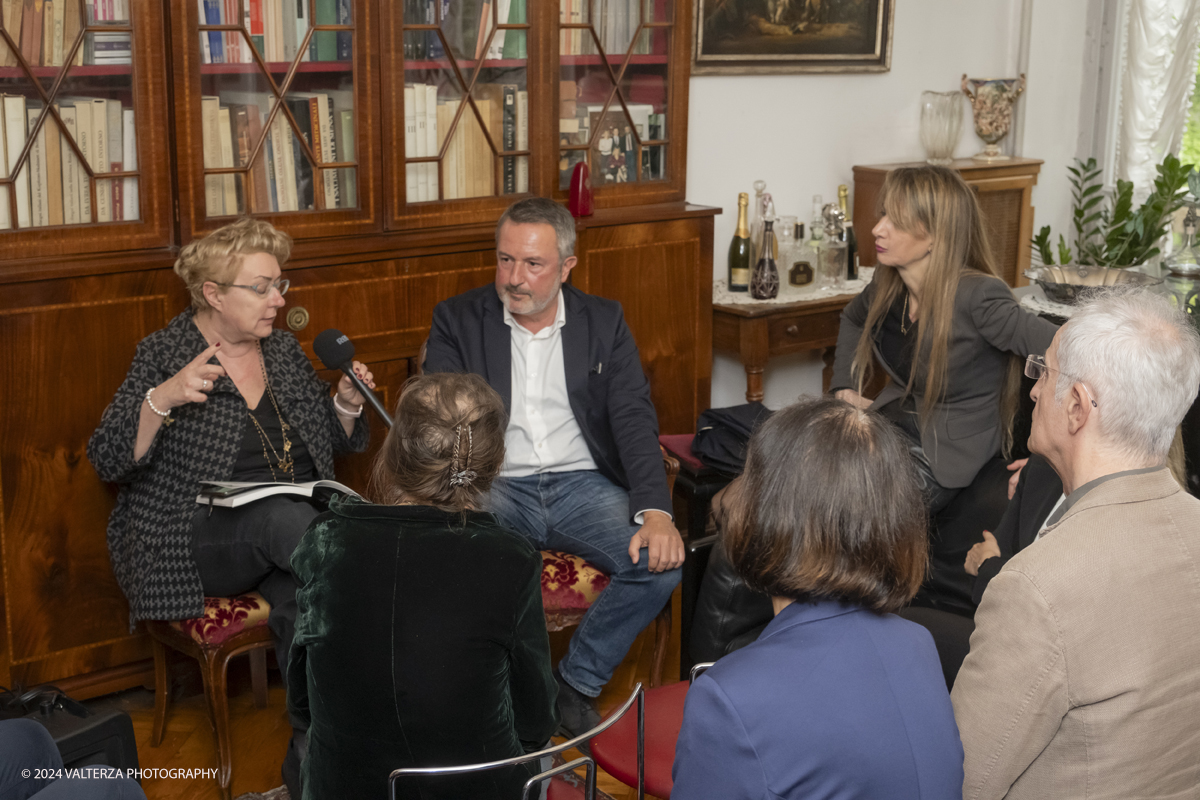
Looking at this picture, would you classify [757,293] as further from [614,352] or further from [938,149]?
[938,149]

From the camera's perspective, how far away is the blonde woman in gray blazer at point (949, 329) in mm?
2816

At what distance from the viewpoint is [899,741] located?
1.20 metres

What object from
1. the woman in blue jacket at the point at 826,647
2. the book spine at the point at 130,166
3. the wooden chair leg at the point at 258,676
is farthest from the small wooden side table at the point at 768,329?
the woman in blue jacket at the point at 826,647

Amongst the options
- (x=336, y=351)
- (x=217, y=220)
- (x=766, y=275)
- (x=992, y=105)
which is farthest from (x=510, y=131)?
(x=992, y=105)

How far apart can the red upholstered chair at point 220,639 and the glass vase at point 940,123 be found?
3421 millimetres

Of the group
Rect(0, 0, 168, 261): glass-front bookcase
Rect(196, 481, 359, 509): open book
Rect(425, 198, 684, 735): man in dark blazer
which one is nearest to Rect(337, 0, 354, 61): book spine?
Rect(0, 0, 168, 261): glass-front bookcase

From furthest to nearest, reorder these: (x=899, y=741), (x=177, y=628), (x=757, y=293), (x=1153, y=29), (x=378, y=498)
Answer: (x=1153, y=29)
(x=757, y=293)
(x=177, y=628)
(x=378, y=498)
(x=899, y=741)

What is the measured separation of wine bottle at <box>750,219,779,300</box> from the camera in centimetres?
382

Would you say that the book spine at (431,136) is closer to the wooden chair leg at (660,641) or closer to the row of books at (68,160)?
the row of books at (68,160)

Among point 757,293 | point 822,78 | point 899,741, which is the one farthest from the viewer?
point 822,78

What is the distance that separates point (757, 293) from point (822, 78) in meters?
1.16

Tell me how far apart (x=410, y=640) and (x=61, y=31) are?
175 cm

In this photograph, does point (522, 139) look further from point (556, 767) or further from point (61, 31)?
point (556, 767)

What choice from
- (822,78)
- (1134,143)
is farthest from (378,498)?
(1134,143)
